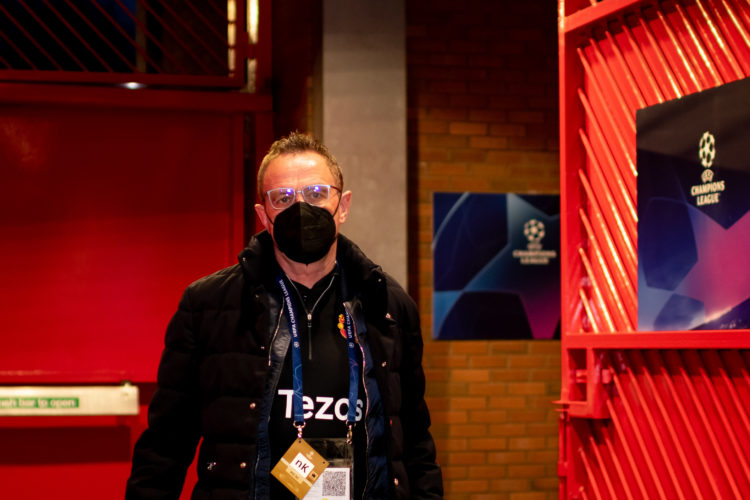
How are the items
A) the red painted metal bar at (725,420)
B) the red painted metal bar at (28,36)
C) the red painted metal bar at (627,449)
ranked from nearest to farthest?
the red painted metal bar at (725,420), the red painted metal bar at (627,449), the red painted metal bar at (28,36)

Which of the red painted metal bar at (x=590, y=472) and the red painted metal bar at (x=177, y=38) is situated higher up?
the red painted metal bar at (x=177, y=38)

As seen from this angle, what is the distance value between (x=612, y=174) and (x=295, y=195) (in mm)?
1457

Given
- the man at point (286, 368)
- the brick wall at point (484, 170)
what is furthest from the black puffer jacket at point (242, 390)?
the brick wall at point (484, 170)

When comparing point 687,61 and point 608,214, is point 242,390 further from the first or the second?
point 687,61

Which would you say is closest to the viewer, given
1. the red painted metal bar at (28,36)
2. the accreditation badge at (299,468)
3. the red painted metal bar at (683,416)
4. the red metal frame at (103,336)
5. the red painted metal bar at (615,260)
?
the accreditation badge at (299,468)

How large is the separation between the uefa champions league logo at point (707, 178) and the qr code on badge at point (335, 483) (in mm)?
1468

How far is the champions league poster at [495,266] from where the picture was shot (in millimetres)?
5273

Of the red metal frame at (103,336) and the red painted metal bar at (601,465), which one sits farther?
the red metal frame at (103,336)

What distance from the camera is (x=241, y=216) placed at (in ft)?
17.6

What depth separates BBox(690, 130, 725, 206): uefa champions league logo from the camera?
115 inches

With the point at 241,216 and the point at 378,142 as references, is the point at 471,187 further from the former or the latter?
the point at 241,216

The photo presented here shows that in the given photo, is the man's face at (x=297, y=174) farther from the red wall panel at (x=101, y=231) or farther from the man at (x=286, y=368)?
the red wall panel at (x=101, y=231)

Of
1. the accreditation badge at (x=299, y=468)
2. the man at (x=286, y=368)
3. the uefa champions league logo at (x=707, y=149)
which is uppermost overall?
the uefa champions league logo at (x=707, y=149)

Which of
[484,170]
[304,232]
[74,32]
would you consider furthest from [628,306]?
[74,32]
